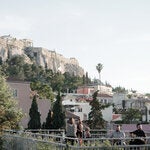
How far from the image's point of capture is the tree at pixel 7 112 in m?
23.7

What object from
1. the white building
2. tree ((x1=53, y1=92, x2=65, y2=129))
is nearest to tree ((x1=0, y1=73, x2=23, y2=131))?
tree ((x1=53, y1=92, x2=65, y2=129))

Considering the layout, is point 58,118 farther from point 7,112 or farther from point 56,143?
point 56,143

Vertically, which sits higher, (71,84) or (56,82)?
(71,84)

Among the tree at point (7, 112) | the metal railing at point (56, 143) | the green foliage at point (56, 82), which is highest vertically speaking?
the green foliage at point (56, 82)

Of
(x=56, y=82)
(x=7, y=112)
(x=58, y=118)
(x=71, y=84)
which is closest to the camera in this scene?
(x=7, y=112)

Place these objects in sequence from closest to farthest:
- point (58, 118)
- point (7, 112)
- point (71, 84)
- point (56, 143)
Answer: point (56, 143) < point (7, 112) < point (58, 118) < point (71, 84)

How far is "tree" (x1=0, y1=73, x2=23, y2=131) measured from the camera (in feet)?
77.7

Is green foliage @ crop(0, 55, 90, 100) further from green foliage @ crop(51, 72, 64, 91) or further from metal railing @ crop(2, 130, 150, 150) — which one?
metal railing @ crop(2, 130, 150, 150)

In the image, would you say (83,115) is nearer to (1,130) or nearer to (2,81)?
(2,81)

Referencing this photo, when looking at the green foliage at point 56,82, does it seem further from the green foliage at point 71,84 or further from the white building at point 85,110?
the white building at point 85,110

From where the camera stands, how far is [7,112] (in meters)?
25.4

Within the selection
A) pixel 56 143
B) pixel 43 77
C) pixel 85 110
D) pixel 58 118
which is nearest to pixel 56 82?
pixel 43 77

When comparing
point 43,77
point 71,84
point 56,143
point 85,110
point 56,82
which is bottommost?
point 56,143

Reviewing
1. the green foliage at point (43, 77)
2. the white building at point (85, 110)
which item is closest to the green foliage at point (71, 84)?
the green foliage at point (43, 77)
